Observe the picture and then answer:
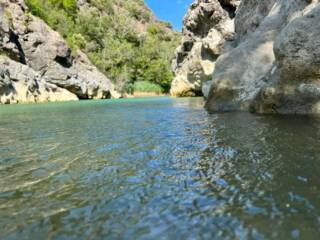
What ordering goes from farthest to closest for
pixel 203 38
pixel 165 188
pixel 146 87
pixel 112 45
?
pixel 112 45, pixel 146 87, pixel 203 38, pixel 165 188

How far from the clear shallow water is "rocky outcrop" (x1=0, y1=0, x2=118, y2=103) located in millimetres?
33395

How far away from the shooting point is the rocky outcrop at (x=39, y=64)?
39.0 m

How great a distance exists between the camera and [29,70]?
134 ft

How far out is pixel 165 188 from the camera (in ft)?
14.2

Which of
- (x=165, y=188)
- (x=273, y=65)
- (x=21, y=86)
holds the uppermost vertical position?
(x=273, y=65)

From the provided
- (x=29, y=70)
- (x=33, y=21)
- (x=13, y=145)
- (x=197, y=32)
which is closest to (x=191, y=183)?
(x=13, y=145)

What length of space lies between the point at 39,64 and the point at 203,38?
78.6 feet

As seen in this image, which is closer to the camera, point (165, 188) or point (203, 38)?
point (165, 188)

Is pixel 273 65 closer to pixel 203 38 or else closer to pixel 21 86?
pixel 203 38

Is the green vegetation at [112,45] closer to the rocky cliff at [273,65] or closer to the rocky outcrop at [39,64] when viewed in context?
the rocky outcrop at [39,64]

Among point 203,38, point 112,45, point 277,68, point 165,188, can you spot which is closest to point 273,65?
point 277,68

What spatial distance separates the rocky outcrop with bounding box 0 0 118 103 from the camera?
39.0m

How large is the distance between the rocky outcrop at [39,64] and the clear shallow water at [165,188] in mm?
33395

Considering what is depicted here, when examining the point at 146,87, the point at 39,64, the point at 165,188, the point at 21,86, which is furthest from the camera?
the point at 146,87
